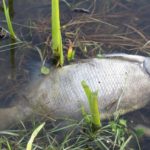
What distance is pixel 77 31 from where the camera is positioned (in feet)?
16.9

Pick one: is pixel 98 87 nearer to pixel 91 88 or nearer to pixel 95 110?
pixel 91 88

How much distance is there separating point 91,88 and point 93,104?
0.59 meters

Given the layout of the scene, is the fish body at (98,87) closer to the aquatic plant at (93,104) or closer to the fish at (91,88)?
the fish at (91,88)

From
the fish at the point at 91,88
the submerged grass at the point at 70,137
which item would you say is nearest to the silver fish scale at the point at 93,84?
the fish at the point at 91,88

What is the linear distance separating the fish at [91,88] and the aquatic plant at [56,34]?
133 mm

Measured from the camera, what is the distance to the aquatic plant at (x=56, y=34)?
13.3 ft

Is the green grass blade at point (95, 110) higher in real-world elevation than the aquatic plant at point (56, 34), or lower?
lower

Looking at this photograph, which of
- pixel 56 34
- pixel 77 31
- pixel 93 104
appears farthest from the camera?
pixel 77 31

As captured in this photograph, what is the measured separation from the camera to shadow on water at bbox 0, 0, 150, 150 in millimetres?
4758

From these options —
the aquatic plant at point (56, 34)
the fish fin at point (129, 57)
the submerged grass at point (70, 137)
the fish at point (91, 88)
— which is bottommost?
the submerged grass at point (70, 137)

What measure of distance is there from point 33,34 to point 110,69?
1.08 meters

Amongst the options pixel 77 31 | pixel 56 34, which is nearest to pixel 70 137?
pixel 56 34

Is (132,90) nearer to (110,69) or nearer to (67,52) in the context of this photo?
(110,69)

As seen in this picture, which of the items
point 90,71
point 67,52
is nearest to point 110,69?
point 90,71
